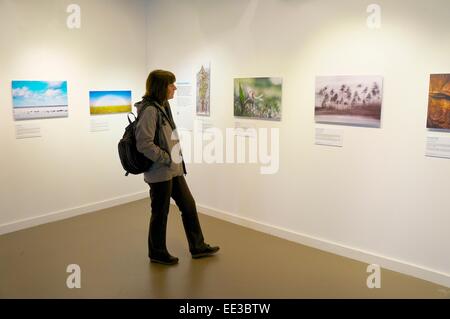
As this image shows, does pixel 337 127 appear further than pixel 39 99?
No

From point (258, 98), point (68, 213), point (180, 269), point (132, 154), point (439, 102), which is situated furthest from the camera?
point (68, 213)

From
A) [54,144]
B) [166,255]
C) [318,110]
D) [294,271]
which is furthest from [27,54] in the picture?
[294,271]

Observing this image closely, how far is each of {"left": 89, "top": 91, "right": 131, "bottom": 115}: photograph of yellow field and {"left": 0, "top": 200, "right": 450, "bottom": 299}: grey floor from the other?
1494mm

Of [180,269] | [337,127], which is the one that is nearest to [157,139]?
[180,269]

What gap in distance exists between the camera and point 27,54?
446cm

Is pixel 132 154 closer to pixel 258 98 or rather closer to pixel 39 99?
pixel 258 98

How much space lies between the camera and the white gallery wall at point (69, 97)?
14.5 feet

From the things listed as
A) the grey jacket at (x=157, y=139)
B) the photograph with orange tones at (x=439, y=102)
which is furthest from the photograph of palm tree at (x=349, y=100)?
the grey jacket at (x=157, y=139)

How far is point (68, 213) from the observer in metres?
5.01

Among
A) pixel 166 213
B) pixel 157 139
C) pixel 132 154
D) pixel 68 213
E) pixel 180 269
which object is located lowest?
pixel 180 269

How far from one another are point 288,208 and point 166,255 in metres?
1.37

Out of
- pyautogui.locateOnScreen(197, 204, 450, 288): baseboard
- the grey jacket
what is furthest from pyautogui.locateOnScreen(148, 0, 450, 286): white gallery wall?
the grey jacket

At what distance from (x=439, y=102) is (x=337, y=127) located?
90 cm
